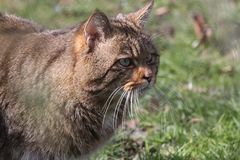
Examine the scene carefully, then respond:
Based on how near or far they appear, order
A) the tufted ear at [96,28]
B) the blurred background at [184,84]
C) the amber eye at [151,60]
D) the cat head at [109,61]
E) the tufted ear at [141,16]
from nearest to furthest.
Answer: the tufted ear at [96,28] < the cat head at [109,61] < the amber eye at [151,60] < the tufted ear at [141,16] < the blurred background at [184,84]

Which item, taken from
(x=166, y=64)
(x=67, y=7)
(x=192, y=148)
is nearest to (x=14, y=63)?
(x=192, y=148)

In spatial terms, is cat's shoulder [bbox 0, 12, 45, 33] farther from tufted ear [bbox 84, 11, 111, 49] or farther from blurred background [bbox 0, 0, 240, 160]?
blurred background [bbox 0, 0, 240, 160]

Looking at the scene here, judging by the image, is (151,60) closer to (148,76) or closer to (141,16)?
(148,76)

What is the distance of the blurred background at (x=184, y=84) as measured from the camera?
17.6ft

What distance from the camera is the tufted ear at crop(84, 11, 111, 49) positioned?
4.41 m

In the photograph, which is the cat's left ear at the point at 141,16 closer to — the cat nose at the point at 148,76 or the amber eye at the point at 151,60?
the amber eye at the point at 151,60

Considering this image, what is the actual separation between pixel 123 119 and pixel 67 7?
14.1 feet

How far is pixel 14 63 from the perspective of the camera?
4676 mm

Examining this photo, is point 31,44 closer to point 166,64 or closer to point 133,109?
point 133,109

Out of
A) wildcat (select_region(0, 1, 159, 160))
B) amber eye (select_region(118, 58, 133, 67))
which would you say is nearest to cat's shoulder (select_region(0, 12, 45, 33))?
wildcat (select_region(0, 1, 159, 160))

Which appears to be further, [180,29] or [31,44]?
[180,29]

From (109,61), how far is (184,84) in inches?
100

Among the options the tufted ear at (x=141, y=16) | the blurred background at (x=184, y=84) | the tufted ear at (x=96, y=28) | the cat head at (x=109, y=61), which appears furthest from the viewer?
the blurred background at (x=184, y=84)

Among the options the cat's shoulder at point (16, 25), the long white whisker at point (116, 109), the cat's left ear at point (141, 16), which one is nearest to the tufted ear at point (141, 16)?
the cat's left ear at point (141, 16)
